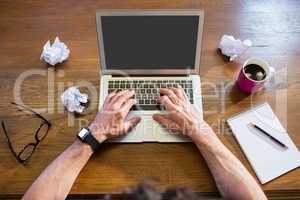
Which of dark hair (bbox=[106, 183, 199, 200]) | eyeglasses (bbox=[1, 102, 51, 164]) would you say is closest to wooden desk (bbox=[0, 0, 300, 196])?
eyeglasses (bbox=[1, 102, 51, 164])

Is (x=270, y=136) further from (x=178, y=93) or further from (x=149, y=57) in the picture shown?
(x=149, y=57)

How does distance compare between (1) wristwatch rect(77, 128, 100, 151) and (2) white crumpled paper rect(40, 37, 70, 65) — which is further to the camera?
(2) white crumpled paper rect(40, 37, 70, 65)

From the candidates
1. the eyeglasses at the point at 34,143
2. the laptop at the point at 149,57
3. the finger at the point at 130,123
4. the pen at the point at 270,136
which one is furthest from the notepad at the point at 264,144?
the eyeglasses at the point at 34,143

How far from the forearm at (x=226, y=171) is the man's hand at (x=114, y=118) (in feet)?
0.70

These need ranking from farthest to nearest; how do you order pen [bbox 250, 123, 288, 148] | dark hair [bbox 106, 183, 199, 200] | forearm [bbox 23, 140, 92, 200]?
pen [bbox 250, 123, 288, 148] → forearm [bbox 23, 140, 92, 200] → dark hair [bbox 106, 183, 199, 200]

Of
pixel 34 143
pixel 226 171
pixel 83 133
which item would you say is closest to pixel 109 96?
pixel 83 133

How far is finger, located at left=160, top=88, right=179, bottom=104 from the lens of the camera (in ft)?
3.47

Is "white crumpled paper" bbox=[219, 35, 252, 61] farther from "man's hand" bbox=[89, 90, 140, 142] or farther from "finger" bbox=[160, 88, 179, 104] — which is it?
"man's hand" bbox=[89, 90, 140, 142]

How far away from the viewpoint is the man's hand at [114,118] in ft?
3.28

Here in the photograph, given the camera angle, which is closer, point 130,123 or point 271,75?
point 130,123

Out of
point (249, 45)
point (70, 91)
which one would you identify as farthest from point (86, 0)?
point (249, 45)

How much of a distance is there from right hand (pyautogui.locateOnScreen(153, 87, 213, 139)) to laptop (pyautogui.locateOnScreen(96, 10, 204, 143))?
2cm

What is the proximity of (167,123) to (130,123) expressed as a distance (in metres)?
0.11

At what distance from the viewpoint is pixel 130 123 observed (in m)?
1.02
